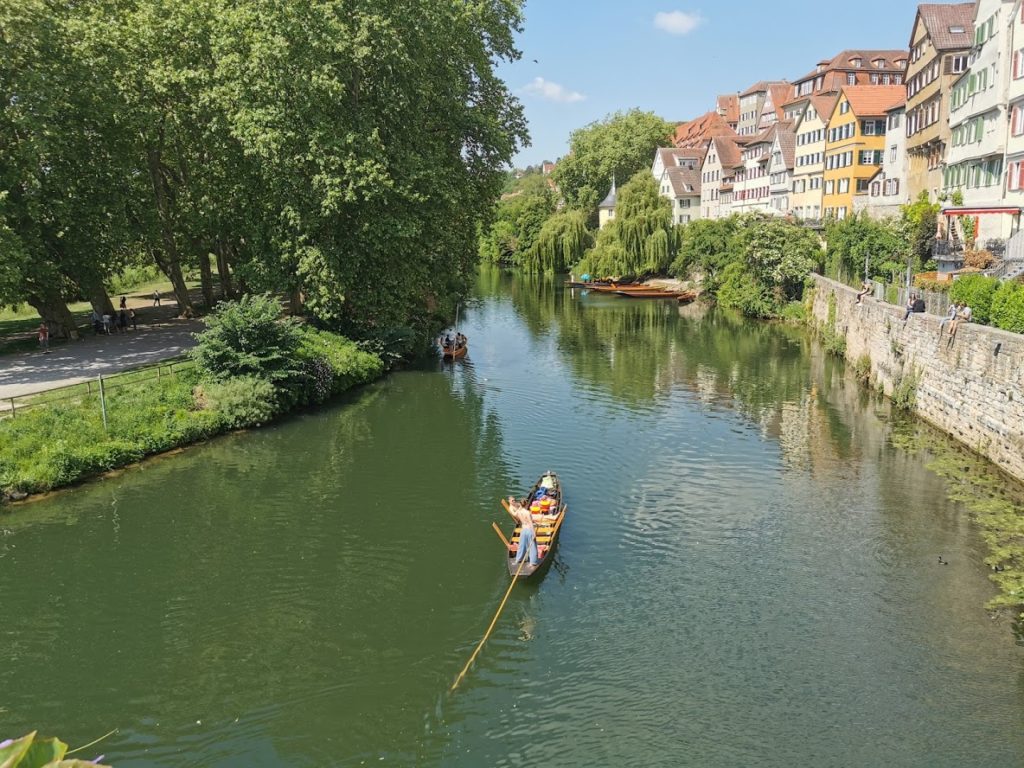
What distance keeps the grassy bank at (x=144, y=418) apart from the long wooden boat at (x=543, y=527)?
12.4 meters

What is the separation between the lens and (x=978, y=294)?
91.4 feet

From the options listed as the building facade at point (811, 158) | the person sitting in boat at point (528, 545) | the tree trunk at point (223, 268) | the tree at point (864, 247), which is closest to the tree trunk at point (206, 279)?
the tree trunk at point (223, 268)

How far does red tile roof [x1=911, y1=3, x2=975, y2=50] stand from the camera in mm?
48406

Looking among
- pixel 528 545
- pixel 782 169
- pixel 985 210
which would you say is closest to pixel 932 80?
pixel 985 210

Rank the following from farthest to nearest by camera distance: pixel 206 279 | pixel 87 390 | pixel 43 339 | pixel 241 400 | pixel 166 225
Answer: pixel 206 279 → pixel 166 225 → pixel 43 339 → pixel 241 400 → pixel 87 390

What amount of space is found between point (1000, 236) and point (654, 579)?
1241 inches

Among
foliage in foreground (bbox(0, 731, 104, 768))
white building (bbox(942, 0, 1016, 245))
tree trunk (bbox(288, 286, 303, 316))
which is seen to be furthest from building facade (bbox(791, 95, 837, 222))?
foliage in foreground (bbox(0, 731, 104, 768))

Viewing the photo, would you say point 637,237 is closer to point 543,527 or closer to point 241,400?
point 241,400

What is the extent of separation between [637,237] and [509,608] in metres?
60.8

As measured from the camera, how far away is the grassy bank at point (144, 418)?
22781 mm

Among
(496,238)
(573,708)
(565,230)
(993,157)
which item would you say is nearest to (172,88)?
(573,708)

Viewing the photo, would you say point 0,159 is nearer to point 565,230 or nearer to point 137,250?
point 137,250

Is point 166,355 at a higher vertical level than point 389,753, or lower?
higher

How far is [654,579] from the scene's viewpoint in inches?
713
